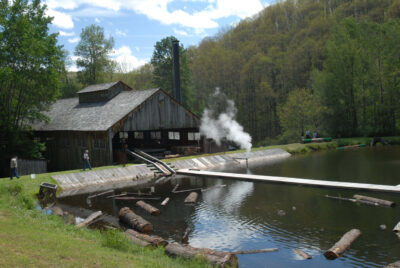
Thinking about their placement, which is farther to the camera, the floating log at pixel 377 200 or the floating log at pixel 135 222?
the floating log at pixel 377 200

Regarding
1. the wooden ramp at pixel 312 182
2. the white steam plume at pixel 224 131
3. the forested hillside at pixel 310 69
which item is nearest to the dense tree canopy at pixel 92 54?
the forested hillside at pixel 310 69

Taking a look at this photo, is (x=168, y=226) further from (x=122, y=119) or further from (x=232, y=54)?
(x=232, y=54)

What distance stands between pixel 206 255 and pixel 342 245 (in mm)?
4314

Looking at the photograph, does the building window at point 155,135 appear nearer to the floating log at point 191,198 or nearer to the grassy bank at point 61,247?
the floating log at point 191,198

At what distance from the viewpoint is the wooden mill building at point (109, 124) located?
94.2 ft

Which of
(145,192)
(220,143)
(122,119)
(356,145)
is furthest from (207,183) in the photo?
(356,145)

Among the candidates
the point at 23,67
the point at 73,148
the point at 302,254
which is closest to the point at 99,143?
the point at 73,148

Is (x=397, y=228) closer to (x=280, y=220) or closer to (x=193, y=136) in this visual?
(x=280, y=220)

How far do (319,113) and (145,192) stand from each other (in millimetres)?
37028

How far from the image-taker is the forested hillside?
47.8m

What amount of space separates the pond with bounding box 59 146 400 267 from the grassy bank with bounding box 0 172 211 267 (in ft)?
8.09

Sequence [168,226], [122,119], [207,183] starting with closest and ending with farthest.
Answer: [168,226] → [207,183] → [122,119]

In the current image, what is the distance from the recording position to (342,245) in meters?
10.5

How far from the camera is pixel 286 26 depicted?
9450cm
